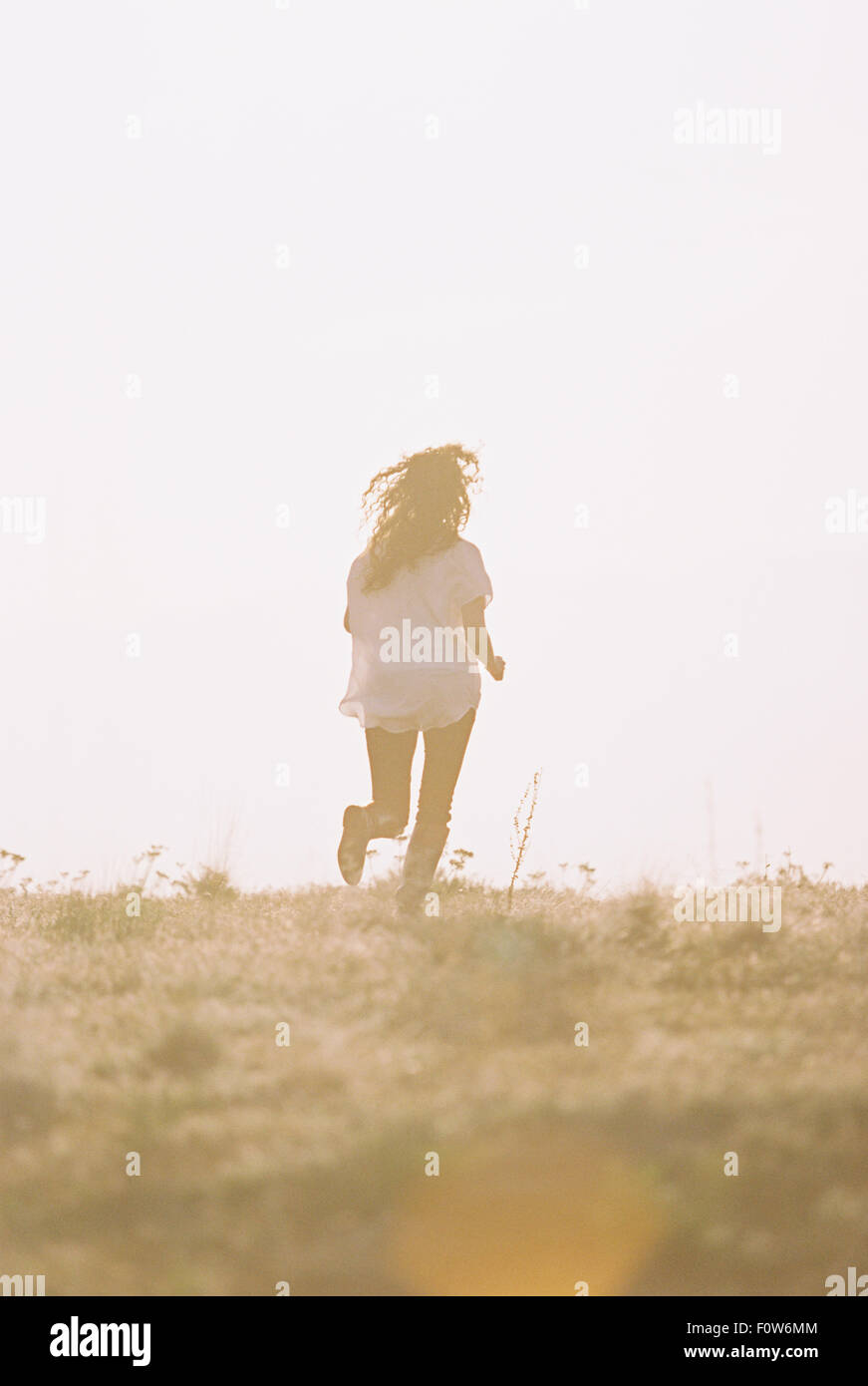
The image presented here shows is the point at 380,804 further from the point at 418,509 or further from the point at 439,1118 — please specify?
the point at 439,1118

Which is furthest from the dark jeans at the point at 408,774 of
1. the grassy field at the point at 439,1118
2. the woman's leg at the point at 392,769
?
the grassy field at the point at 439,1118

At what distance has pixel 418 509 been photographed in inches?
308

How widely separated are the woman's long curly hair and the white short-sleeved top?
0.06 meters

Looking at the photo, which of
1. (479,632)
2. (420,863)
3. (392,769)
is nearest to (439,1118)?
(420,863)

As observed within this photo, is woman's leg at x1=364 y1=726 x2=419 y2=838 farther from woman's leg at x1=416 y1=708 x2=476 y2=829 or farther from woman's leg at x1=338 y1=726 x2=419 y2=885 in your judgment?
woman's leg at x1=416 y1=708 x2=476 y2=829

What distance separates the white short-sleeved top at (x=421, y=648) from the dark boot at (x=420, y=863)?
561 mm

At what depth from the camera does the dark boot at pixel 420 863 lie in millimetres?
7531

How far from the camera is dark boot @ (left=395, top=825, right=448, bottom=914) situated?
7.53 m

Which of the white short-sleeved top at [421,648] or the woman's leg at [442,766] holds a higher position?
the white short-sleeved top at [421,648]

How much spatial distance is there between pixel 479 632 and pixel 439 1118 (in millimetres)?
3911

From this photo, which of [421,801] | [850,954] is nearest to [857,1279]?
[850,954]

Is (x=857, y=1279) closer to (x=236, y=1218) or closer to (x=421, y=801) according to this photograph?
(x=236, y=1218)

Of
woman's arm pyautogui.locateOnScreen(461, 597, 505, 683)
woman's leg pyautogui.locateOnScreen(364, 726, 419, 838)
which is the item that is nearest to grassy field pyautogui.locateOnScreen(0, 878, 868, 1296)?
woman's leg pyautogui.locateOnScreen(364, 726, 419, 838)

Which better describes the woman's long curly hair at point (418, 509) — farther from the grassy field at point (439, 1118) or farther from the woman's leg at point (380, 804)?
the grassy field at point (439, 1118)
